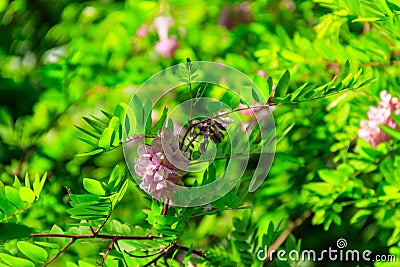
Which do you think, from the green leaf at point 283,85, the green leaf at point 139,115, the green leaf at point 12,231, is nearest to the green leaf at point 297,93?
the green leaf at point 283,85

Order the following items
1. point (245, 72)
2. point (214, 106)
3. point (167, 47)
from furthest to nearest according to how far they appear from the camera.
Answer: point (167, 47) < point (245, 72) < point (214, 106)

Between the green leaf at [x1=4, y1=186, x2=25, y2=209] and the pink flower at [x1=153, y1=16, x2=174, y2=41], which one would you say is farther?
the pink flower at [x1=153, y1=16, x2=174, y2=41]

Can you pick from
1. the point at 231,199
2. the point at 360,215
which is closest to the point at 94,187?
the point at 231,199

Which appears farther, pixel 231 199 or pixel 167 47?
pixel 167 47

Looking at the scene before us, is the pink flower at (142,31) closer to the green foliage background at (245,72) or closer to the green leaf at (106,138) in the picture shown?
the green foliage background at (245,72)

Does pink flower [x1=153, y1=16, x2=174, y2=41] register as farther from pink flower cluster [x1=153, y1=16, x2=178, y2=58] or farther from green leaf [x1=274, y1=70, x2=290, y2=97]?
green leaf [x1=274, y1=70, x2=290, y2=97]

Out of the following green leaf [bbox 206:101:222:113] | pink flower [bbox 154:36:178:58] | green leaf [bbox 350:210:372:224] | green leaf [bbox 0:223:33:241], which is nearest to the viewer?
green leaf [bbox 0:223:33:241]

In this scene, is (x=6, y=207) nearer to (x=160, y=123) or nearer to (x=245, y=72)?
(x=160, y=123)

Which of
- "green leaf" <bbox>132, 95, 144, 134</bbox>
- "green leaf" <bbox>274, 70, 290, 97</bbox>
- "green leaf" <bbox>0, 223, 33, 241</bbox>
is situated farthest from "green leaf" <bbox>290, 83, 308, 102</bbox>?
"green leaf" <bbox>0, 223, 33, 241</bbox>
